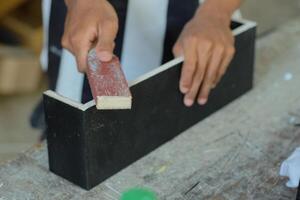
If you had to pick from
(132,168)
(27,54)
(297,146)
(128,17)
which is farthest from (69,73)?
(27,54)

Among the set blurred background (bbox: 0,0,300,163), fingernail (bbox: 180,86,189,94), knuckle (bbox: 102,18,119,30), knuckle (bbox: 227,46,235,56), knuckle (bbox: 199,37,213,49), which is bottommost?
blurred background (bbox: 0,0,300,163)

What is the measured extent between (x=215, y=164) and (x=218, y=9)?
0.87ft

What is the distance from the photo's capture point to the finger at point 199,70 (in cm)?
91

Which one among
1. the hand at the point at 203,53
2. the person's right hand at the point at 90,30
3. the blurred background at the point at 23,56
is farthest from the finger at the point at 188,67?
the blurred background at the point at 23,56

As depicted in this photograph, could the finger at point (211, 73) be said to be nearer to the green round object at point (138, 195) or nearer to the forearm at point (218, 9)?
the forearm at point (218, 9)

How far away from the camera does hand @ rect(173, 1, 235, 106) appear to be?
90 centimetres

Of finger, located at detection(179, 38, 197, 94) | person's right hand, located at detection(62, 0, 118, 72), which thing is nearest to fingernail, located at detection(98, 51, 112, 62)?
person's right hand, located at detection(62, 0, 118, 72)

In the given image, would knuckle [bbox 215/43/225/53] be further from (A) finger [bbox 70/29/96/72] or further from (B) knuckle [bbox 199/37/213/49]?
(A) finger [bbox 70/29/96/72]

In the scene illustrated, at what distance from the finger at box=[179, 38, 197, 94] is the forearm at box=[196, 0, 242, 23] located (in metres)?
0.10

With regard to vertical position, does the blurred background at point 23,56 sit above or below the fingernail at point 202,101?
below

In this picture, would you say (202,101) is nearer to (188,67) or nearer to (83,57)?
(188,67)

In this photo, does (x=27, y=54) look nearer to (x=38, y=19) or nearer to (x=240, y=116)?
(x=38, y=19)

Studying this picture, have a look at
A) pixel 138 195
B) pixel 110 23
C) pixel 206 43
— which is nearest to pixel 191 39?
pixel 206 43

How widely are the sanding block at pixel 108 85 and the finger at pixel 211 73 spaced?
0.17 metres
